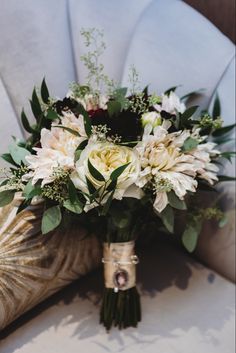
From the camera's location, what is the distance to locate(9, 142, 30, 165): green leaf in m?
0.77

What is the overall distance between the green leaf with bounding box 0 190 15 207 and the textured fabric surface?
275 mm

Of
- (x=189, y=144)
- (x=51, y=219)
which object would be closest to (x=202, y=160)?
(x=189, y=144)

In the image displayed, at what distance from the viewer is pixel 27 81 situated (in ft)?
2.97

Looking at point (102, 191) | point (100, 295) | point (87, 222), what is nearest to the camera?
point (102, 191)

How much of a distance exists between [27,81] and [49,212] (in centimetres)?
32

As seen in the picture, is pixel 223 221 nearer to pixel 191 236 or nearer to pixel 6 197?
pixel 191 236

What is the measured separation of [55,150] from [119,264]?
10.4 inches

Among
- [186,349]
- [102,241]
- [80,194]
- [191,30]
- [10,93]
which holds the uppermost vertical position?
[191,30]

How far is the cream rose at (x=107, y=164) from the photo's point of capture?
69cm

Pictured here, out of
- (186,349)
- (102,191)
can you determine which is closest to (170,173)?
(102,191)

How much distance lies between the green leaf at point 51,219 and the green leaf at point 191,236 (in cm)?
29

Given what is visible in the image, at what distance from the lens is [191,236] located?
89 cm

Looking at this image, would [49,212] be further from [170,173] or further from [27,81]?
[27,81]

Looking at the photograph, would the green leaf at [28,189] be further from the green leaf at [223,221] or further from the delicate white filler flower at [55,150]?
the green leaf at [223,221]
